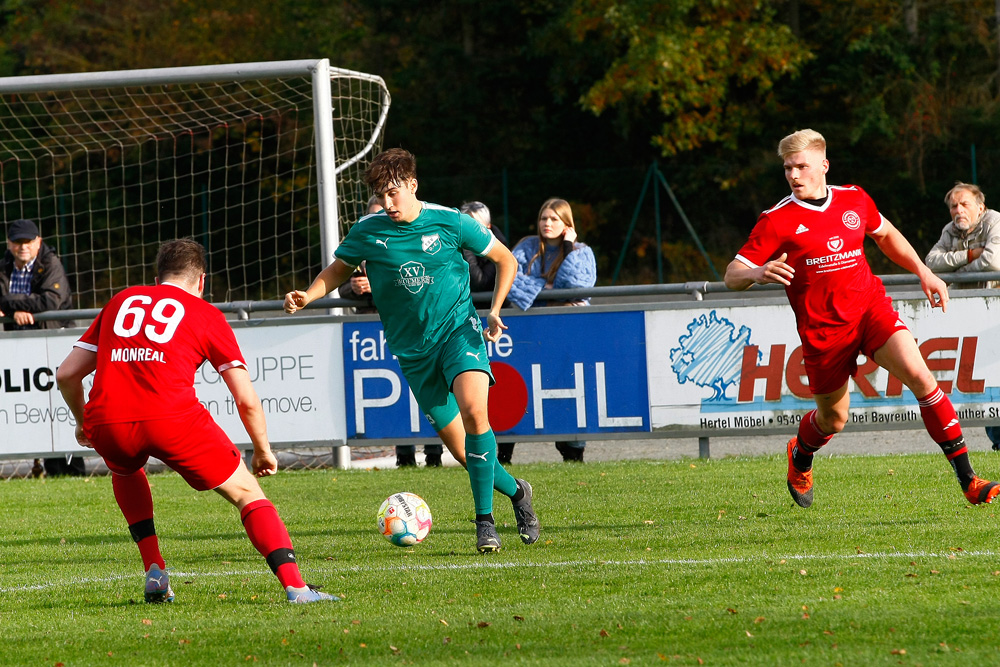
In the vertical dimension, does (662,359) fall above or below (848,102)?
below

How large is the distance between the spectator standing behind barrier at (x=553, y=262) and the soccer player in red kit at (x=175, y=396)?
5387mm

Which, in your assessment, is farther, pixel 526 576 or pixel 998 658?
pixel 526 576

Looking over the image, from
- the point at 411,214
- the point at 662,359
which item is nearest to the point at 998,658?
Result: the point at 411,214

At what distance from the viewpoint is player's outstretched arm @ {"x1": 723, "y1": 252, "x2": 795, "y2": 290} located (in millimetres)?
6332

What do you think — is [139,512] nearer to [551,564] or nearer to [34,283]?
[551,564]

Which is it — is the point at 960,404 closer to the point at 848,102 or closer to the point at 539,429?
the point at 539,429

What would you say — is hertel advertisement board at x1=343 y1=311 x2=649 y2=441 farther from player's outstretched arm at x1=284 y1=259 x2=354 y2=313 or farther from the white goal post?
player's outstretched arm at x1=284 y1=259 x2=354 y2=313

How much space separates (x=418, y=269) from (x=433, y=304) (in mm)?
204

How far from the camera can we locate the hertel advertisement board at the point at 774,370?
398 inches

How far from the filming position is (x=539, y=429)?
1056 centimetres

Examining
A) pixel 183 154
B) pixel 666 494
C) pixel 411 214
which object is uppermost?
pixel 183 154

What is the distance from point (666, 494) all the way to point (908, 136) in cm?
2158

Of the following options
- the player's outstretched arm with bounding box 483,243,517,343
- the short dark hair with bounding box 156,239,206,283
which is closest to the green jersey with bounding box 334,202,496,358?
the player's outstretched arm with bounding box 483,243,517,343

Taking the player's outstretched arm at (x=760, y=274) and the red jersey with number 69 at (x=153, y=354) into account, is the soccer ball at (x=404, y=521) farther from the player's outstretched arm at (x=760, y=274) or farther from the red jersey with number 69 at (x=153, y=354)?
the player's outstretched arm at (x=760, y=274)
